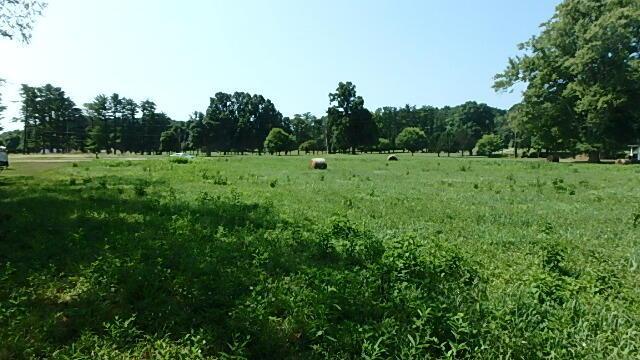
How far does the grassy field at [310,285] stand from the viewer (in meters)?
4.48

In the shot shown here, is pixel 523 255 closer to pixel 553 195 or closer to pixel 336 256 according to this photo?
pixel 336 256

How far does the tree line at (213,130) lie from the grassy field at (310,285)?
90.1m

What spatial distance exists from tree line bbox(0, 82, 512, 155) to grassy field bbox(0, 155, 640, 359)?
90.1 meters

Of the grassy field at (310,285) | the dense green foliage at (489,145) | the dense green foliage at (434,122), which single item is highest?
the dense green foliage at (434,122)

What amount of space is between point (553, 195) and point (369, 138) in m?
85.9

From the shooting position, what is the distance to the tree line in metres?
102

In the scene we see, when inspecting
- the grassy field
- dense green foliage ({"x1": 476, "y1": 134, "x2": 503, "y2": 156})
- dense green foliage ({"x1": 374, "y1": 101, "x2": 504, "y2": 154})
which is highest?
dense green foliage ({"x1": 374, "y1": 101, "x2": 504, "y2": 154})

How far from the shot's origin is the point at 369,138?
101750mm

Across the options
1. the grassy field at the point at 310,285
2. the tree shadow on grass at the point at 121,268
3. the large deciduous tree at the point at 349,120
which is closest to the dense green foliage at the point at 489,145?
the large deciduous tree at the point at 349,120

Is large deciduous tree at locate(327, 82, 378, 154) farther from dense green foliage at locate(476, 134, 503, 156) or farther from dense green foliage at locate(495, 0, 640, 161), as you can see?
dense green foliage at locate(495, 0, 640, 161)

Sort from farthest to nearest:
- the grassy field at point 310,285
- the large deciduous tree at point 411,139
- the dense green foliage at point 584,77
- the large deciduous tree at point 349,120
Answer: the large deciduous tree at point 411,139, the large deciduous tree at point 349,120, the dense green foliage at point 584,77, the grassy field at point 310,285

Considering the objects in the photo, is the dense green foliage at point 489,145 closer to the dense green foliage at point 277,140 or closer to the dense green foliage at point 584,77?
the dense green foliage at point 584,77

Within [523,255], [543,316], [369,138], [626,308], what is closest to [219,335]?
[543,316]

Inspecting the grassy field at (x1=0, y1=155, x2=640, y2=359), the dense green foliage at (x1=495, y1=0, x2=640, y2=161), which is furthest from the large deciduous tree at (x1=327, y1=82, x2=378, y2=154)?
the grassy field at (x1=0, y1=155, x2=640, y2=359)
